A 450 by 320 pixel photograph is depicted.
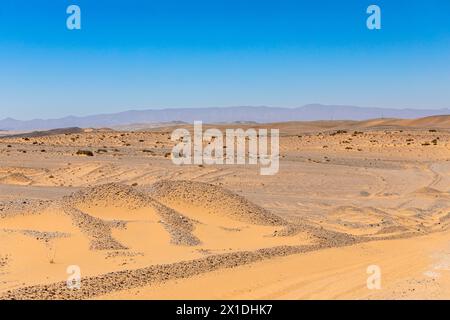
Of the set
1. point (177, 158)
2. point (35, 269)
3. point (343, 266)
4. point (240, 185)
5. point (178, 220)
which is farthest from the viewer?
point (177, 158)

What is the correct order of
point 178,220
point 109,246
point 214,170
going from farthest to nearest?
point 214,170
point 178,220
point 109,246

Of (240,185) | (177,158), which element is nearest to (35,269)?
(240,185)

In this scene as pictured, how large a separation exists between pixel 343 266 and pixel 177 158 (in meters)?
27.1

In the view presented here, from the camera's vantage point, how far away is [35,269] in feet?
30.7

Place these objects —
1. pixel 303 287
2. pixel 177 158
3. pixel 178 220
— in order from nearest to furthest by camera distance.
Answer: pixel 303 287, pixel 178 220, pixel 177 158

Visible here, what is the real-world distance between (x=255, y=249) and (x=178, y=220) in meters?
2.30

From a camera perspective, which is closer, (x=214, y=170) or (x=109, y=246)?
(x=109, y=246)

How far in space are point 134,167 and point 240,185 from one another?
24.5 ft

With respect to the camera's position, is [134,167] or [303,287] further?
[134,167]
